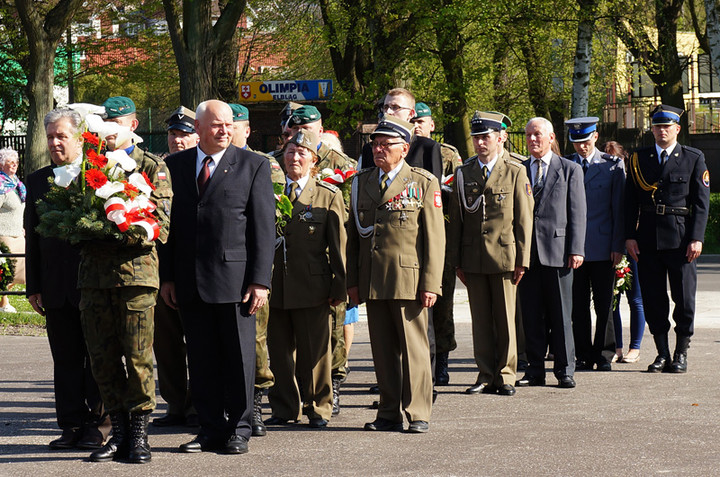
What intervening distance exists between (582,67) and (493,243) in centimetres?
1498

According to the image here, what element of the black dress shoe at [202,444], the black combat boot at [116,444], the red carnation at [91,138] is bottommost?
the black dress shoe at [202,444]

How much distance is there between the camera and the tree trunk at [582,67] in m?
23.1

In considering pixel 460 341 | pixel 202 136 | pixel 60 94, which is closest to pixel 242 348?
pixel 202 136

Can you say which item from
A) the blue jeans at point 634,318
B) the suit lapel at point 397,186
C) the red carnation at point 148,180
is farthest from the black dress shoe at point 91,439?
the blue jeans at point 634,318

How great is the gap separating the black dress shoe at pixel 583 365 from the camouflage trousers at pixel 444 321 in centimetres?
143

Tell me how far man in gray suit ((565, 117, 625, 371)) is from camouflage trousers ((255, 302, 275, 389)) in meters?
3.74

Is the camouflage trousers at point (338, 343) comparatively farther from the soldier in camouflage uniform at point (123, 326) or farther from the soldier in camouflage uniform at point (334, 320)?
the soldier in camouflage uniform at point (123, 326)

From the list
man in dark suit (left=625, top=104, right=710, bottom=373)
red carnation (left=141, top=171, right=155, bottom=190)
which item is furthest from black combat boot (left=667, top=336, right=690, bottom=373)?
red carnation (left=141, top=171, right=155, bottom=190)

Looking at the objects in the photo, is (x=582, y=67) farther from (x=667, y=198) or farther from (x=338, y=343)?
(x=338, y=343)

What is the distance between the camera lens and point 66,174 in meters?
6.50

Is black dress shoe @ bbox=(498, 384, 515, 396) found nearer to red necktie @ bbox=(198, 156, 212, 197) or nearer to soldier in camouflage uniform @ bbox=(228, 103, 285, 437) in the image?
soldier in camouflage uniform @ bbox=(228, 103, 285, 437)

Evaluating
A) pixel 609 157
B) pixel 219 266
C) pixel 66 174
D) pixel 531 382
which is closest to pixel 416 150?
pixel 531 382

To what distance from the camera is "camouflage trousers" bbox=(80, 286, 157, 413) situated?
6.56 metres

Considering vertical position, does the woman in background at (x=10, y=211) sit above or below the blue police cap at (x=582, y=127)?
below
